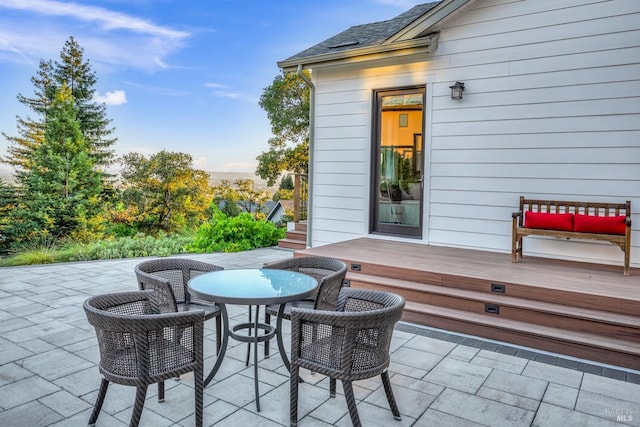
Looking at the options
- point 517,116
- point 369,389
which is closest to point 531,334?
point 369,389

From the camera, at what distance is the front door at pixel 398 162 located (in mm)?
5730

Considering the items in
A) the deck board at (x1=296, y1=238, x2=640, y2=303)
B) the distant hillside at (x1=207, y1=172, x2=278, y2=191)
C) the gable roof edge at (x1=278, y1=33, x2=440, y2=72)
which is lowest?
the deck board at (x1=296, y1=238, x2=640, y2=303)

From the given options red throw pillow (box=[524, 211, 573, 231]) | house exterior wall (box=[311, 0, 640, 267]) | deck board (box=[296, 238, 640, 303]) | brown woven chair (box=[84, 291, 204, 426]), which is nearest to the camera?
brown woven chair (box=[84, 291, 204, 426])

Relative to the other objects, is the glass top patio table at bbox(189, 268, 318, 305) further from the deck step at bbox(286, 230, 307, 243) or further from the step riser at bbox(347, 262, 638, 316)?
the deck step at bbox(286, 230, 307, 243)

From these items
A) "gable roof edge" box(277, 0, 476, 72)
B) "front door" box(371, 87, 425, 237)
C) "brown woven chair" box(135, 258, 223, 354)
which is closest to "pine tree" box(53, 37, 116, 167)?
"gable roof edge" box(277, 0, 476, 72)

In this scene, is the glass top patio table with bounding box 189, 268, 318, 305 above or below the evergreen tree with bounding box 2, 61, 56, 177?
below

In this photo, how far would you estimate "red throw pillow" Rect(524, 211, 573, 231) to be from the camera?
415 cm

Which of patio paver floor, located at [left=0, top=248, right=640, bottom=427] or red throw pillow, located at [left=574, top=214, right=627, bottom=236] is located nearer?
patio paver floor, located at [left=0, top=248, right=640, bottom=427]

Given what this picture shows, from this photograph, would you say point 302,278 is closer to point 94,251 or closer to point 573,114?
point 573,114

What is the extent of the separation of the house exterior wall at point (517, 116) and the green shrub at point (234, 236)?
2848mm

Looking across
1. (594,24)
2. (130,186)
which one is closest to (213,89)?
(130,186)

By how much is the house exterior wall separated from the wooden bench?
0.16 meters

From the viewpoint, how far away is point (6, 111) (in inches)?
730

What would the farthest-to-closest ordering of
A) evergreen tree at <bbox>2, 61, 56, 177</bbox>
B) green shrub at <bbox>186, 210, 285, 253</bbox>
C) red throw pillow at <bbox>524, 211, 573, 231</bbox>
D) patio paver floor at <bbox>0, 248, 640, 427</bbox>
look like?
evergreen tree at <bbox>2, 61, 56, 177</bbox> → green shrub at <bbox>186, 210, 285, 253</bbox> → red throw pillow at <bbox>524, 211, 573, 231</bbox> → patio paver floor at <bbox>0, 248, 640, 427</bbox>
